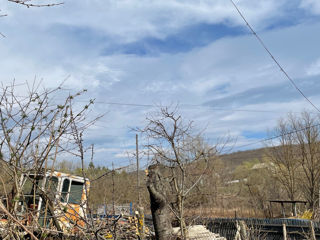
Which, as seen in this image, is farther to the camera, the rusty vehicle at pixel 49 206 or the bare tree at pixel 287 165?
the bare tree at pixel 287 165

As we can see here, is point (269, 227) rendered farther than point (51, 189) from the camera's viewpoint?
Yes

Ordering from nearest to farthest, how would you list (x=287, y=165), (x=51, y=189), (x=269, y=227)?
(x=51, y=189) < (x=269, y=227) < (x=287, y=165)

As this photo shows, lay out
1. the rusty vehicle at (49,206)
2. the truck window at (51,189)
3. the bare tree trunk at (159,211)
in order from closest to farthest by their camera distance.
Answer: the rusty vehicle at (49,206)
the truck window at (51,189)
the bare tree trunk at (159,211)

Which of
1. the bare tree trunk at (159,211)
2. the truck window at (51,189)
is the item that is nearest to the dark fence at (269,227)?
the bare tree trunk at (159,211)

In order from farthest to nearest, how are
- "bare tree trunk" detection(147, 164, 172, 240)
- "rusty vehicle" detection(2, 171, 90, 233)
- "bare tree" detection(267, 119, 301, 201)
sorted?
"bare tree" detection(267, 119, 301, 201) < "bare tree trunk" detection(147, 164, 172, 240) < "rusty vehicle" detection(2, 171, 90, 233)

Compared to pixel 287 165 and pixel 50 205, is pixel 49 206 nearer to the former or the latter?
pixel 50 205

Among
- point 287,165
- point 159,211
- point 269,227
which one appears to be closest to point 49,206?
point 159,211

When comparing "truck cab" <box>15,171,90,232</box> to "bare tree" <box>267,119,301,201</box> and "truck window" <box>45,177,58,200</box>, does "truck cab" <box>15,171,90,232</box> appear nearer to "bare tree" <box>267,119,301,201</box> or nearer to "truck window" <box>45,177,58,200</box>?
"truck window" <box>45,177,58,200</box>

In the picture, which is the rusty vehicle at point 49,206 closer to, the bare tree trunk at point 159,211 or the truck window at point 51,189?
the truck window at point 51,189

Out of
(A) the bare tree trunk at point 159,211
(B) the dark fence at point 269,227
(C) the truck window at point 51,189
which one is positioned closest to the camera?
(C) the truck window at point 51,189

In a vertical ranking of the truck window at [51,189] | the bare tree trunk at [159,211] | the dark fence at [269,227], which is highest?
the truck window at [51,189]

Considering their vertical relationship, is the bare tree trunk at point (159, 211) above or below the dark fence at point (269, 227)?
above

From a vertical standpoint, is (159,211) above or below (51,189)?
below

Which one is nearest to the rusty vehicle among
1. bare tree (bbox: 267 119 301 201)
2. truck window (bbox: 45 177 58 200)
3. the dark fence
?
truck window (bbox: 45 177 58 200)
